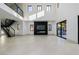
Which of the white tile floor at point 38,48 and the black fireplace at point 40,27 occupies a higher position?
the black fireplace at point 40,27

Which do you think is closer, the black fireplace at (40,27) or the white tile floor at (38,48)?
the white tile floor at (38,48)

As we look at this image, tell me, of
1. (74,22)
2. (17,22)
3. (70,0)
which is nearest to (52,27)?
(17,22)

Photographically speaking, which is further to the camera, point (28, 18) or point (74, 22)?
point (28, 18)

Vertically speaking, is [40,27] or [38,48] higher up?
[40,27]

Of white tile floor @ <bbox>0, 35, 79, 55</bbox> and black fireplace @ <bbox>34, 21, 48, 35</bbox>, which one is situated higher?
black fireplace @ <bbox>34, 21, 48, 35</bbox>

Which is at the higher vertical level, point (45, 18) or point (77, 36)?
point (45, 18)

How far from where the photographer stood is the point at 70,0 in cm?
457

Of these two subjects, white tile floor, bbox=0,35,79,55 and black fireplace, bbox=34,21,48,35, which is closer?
white tile floor, bbox=0,35,79,55

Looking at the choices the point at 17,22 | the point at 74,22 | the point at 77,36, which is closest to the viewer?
the point at 77,36

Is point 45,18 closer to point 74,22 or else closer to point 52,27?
point 52,27

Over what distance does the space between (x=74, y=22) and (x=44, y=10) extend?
10100 mm

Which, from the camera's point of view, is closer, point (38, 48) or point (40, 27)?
point (38, 48)
